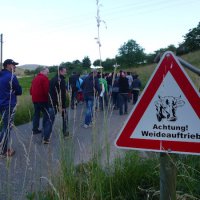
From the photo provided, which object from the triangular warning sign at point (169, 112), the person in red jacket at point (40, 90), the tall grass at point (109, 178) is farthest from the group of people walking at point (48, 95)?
the triangular warning sign at point (169, 112)

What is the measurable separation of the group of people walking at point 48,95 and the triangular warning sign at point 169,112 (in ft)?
3.84

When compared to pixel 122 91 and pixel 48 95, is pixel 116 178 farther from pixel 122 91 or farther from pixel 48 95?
pixel 122 91

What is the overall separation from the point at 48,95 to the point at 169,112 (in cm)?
774

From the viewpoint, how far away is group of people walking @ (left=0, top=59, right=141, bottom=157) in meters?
4.74

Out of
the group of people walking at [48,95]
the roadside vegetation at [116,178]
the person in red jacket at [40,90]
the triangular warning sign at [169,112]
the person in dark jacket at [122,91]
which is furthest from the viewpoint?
the person in dark jacket at [122,91]

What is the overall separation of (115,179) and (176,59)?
2.16 m

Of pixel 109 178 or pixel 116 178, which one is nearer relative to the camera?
pixel 109 178

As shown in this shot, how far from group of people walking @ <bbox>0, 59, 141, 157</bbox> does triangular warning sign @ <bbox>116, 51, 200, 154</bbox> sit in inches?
46.1

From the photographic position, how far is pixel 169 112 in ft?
8.69

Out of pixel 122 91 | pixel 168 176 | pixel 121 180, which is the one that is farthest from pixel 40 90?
pixel 168 176

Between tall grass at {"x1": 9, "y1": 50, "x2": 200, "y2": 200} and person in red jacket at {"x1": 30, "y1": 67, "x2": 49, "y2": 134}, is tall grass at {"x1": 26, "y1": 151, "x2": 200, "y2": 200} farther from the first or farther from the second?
person in red jacket at {"x1": 30, "y1": 67, "x2": 49, "y2": 134}

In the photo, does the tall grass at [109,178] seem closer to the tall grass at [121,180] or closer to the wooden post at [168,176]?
the tall grass at [121,180]

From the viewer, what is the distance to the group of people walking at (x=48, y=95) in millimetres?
4741

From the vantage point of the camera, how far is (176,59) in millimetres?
2719
